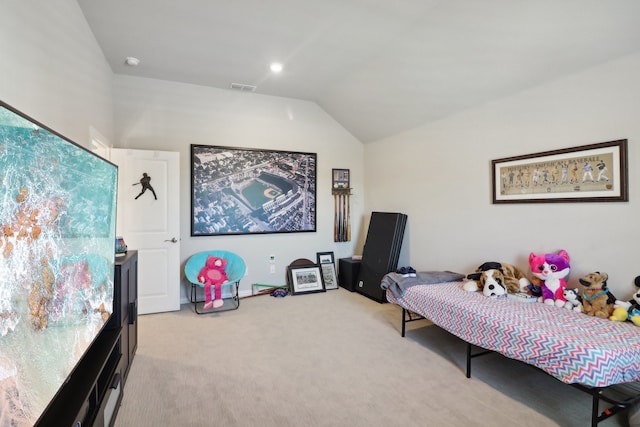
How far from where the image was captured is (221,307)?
4.03 meters

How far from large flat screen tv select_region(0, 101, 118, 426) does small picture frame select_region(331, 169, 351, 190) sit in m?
3.83

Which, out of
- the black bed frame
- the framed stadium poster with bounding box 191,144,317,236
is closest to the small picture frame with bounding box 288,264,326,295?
the framed stadium poster with bounding box 191,144,317,236

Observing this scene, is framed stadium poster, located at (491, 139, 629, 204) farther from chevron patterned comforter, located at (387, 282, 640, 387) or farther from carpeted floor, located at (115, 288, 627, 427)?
carpeted floor, located at (115, 288, 627, 427)

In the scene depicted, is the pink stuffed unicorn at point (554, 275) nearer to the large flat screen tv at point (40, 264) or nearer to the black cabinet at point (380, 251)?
the black cabinet at point (380, 251)

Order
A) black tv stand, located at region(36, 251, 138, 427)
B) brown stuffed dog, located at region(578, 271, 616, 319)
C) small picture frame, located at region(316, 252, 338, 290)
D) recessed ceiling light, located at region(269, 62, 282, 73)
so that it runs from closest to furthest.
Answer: black tv stand, located at region(36, 251, 138, 427) → brown stuffed dog, located at region(578, 271, 616, 319) → recessed ceiling light, located at region(269, 62, 282, 73) → small picture frame, located at region(316, 252, 338, 290)

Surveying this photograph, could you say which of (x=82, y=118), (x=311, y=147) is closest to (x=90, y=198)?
(x=82, y=118)

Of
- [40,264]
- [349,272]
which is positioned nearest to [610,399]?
[40,264]

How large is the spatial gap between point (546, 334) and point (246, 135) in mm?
3926

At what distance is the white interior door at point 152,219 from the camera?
12.1ft

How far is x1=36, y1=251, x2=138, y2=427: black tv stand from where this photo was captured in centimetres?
118

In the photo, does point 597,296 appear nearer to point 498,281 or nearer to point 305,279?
point 498,281

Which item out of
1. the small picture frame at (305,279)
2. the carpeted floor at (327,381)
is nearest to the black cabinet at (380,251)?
the small picture frame at (305,279)

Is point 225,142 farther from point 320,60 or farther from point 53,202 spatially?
point 53,202

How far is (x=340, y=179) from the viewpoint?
5125mm
